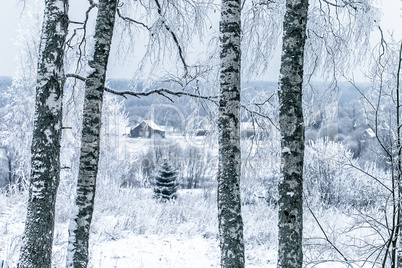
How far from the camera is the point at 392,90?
3.17 m

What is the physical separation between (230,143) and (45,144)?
5.93 ft

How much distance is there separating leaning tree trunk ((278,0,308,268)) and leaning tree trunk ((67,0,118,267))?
170 centimetres

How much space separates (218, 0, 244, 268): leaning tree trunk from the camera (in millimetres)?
3258

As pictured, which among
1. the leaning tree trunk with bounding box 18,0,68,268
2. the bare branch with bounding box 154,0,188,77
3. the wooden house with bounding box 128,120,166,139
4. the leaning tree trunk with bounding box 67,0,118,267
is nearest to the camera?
the leaning tree trunk with bounding box 67,0,118,267

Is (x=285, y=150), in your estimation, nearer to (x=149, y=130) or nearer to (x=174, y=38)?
(x=174, y=38)

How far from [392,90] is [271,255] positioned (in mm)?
6700

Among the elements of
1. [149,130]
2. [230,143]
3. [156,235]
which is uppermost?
[230,143]

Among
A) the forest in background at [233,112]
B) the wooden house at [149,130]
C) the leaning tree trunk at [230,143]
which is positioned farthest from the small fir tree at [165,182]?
the leaning tree trunk at [230,143]

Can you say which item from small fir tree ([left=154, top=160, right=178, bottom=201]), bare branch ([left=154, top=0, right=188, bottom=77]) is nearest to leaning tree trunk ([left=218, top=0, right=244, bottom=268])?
bare branch ([left=154, top=0, right=188, bottom=77])

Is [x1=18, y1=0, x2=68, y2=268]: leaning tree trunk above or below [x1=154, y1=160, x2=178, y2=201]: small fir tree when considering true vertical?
above

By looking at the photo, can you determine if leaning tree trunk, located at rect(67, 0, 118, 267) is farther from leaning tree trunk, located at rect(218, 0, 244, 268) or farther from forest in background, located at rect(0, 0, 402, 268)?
leaning tree trunk, located at rect(218, 0, 244, 268)

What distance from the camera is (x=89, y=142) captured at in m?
3.42

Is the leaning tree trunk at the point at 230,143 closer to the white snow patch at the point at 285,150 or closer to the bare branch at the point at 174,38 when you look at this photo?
the white snow patch at the point at 285,150

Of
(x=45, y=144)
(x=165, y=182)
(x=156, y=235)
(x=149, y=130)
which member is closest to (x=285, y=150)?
(x=45, y=144)
